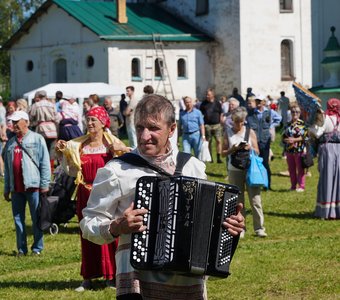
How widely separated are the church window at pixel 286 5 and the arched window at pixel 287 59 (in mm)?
1659

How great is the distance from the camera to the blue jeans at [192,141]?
75.7 ft

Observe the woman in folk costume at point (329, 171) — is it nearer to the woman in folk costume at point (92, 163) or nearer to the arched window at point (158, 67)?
the woman in folk costume at point (92, 163)

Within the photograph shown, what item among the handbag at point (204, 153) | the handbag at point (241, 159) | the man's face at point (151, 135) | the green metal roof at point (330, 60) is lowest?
the handbag at point (204, 153)

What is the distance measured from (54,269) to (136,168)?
6305mm

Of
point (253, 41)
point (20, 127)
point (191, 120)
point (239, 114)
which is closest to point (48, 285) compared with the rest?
point (20, 127)

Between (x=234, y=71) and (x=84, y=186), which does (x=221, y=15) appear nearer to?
(x=234, y=71)

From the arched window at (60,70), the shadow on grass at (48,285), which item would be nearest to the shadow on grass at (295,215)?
the shadow on grass at (48,285)

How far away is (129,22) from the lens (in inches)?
1891

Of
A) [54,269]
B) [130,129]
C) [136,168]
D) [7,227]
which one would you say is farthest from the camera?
[130,129]

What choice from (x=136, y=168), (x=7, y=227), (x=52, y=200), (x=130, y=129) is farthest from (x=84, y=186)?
(x=130, y=129)

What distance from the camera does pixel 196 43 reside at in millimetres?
49094

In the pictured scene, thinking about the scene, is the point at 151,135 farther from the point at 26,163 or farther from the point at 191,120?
the point at 191,120

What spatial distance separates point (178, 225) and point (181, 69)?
143 feet

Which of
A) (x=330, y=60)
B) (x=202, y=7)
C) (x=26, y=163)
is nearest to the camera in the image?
(x=26, y=163)
